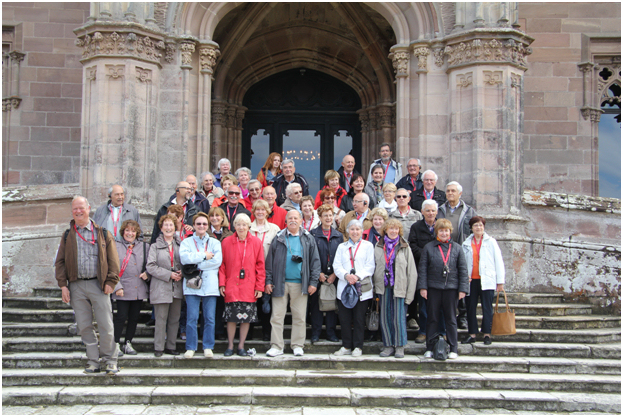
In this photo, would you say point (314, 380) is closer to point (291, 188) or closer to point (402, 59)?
point (291, 188)

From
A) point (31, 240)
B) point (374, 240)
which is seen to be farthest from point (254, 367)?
point (31, 240)

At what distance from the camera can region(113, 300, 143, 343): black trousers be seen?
6.34m

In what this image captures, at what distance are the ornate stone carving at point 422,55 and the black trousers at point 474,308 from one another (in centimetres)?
423

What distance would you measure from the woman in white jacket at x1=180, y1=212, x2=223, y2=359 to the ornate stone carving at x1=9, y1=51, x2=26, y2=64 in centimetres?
742

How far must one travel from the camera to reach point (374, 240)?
6.82m

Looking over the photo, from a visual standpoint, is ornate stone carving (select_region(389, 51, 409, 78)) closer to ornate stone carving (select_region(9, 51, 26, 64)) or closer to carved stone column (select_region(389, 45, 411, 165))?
carved stone column (select_region(389, 45, 411, 165))

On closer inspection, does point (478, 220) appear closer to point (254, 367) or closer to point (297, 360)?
point (297, 360)

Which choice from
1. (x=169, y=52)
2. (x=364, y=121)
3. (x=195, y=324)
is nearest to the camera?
(x=195, y=324)

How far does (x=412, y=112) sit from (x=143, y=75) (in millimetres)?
4430

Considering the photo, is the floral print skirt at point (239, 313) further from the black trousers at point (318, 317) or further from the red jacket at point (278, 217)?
the red jacket at point (278, 217)

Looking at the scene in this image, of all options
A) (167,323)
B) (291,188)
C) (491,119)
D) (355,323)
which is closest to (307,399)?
(355,323)

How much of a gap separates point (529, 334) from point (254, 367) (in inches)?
130

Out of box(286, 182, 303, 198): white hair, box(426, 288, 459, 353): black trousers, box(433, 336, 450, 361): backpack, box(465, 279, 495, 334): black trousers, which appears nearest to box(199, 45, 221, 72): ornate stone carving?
box(286, 182, 303, 198): white hair

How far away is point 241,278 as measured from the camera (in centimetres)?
639
